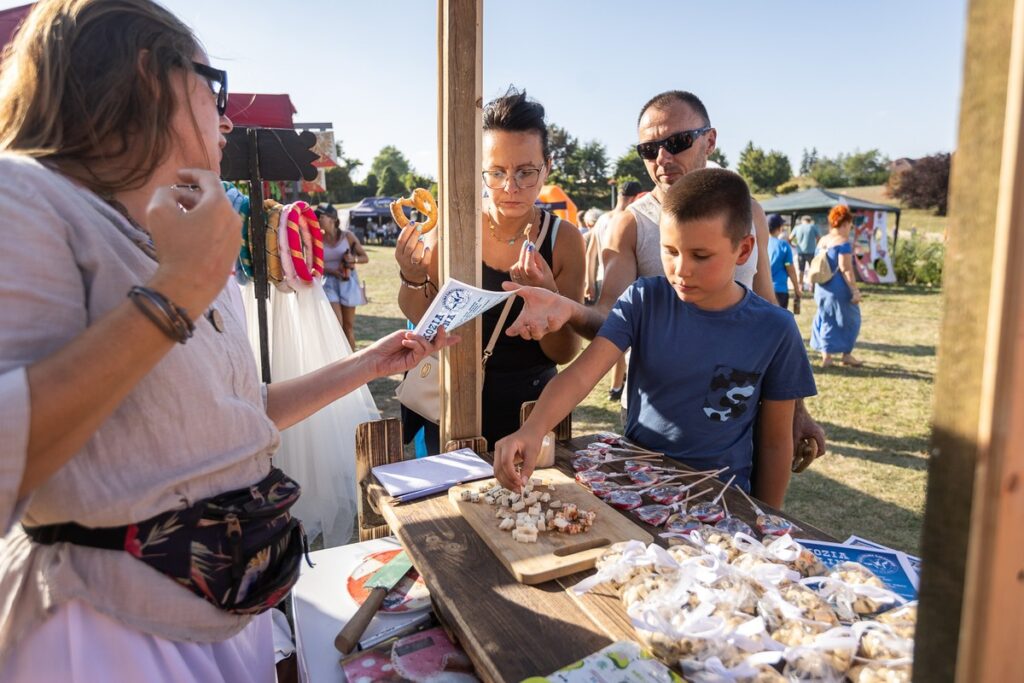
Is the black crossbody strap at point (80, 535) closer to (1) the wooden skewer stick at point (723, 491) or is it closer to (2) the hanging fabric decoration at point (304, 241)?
(1) the wooden skewer stick at point (723, 491)

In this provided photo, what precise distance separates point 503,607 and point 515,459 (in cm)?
53

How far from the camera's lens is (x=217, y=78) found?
1114 millimetres

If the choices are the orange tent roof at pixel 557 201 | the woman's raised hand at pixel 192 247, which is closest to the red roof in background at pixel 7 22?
the woman's raised hand at pixel 192 247

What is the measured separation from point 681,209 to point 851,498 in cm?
363

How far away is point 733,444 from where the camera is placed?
1.89 m

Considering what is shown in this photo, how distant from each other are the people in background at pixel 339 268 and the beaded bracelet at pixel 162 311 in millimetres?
6980

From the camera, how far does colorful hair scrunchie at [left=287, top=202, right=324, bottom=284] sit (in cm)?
420

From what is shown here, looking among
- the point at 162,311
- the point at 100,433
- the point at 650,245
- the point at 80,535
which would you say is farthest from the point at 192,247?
the point at 650,245

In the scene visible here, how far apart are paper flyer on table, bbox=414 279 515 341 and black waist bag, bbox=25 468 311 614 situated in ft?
2.45

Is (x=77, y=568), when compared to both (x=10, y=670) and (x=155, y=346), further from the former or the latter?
(x=155, y=346)

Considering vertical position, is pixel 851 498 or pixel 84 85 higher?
pixel 84 85

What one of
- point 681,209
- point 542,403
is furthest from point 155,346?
point 681,209

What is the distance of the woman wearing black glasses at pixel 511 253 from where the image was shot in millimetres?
2236

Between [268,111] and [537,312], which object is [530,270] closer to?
[537,312]
